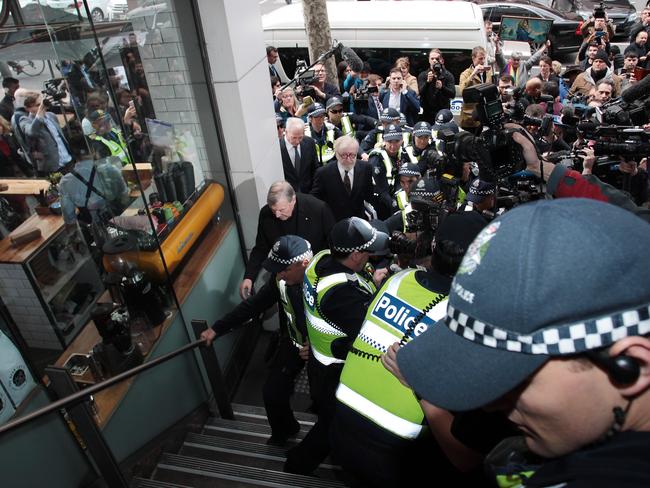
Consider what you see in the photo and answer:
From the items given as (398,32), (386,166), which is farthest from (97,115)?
(398,32)

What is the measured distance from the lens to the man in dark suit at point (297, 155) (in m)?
5.97

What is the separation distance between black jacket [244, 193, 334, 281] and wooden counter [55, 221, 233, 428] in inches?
15.5

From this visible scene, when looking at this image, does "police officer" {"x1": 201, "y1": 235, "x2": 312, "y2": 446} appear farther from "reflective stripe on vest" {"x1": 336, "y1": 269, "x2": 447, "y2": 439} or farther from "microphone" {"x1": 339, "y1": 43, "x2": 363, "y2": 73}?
"microphone" {"x1": 339, "y1": 43, "x2": 363, "y2": 73}

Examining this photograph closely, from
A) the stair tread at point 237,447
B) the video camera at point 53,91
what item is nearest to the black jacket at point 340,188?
the stair tread at point 237,447

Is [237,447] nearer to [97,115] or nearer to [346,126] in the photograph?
[97,115]

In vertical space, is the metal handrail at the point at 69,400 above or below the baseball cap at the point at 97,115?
below

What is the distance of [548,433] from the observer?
98 centimetres

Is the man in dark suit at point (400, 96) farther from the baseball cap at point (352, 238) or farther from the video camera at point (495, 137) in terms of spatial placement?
the baseball cap at point (352, 238)

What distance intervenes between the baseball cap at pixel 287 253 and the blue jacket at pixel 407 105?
545 cm

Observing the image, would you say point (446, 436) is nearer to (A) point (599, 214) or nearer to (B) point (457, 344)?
(B) point (457, 344)

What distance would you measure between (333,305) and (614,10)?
16.7 meters

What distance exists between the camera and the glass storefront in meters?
3.25

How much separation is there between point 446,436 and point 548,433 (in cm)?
98

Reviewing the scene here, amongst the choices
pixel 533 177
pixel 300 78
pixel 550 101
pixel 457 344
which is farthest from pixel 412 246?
pixel 300 78
